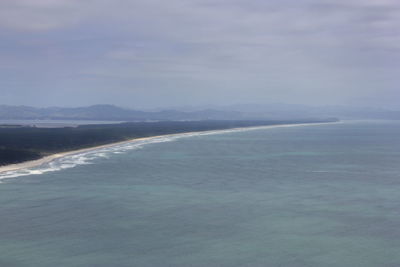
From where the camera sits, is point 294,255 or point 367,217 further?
point 367,217

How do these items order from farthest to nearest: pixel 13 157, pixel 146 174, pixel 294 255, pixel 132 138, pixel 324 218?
pixel 132 138 < pixel 13 157 < pixel 146 174 < pixel 324 218 < pixel 294 255

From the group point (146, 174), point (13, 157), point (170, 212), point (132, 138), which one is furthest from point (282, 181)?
point (132, 138)

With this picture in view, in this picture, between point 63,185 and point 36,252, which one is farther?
point 63,185

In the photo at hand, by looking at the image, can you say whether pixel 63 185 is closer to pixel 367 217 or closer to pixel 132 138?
pixel 367 217

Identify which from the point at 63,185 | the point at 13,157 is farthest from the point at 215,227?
the point at 13,157

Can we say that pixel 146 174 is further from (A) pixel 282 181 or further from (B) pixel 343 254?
(B) pixel 343 254

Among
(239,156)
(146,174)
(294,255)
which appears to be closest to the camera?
(294,255)
